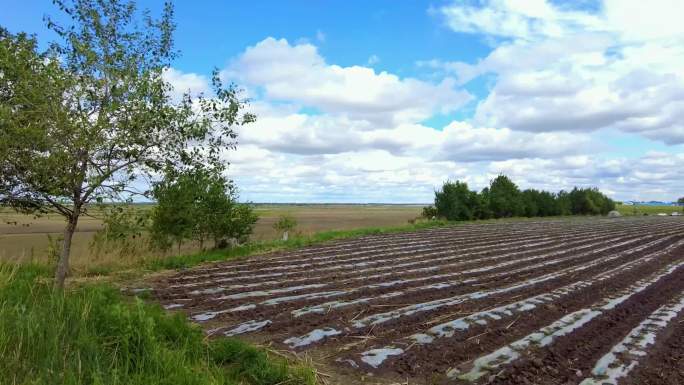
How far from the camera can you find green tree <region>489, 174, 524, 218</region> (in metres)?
41.7

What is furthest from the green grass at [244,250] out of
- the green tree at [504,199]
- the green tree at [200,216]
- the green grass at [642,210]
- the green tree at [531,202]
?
the green grass at [642,210]

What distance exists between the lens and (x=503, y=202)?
4184 cm

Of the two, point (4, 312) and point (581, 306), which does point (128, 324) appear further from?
point (581, 306)

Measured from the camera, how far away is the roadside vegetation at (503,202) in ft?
124

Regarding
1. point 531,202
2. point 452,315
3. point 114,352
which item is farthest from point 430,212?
point 114,352

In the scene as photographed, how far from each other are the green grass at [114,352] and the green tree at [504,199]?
3883 centimetres

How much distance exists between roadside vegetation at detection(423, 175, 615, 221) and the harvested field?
967 inches

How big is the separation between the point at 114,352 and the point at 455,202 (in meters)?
34.5

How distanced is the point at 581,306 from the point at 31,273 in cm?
926

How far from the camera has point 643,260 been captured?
14.3 metres

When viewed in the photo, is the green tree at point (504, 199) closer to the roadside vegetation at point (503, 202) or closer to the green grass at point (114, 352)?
the roadside vegetation at point (503, 202)

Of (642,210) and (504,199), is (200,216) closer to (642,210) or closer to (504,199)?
(504,199)

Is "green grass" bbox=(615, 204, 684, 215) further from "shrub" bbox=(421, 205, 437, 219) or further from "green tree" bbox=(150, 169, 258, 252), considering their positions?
"green tree" bbox=(150, 169, 258, 252)

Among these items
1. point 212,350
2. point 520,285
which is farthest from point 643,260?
point 212,350
